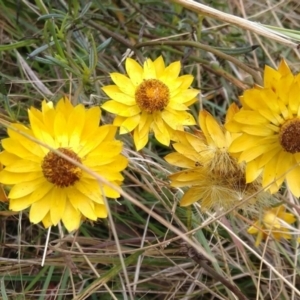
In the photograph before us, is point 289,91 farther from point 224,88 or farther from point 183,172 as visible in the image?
point 224,88

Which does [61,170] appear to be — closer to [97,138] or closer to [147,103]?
[97,138]

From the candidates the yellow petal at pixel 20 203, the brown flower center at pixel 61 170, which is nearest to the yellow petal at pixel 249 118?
the brown flower center at pixel 61 170

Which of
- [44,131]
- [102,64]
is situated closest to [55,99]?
[102,64]

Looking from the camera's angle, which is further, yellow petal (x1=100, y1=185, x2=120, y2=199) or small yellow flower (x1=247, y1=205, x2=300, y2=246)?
small yellow flower (x1=247, y1=205, x2=300, y2=246)

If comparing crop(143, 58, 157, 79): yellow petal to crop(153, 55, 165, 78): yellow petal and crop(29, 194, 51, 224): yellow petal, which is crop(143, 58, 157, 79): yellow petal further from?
crop(29, 194, 51, 224): yellow petal

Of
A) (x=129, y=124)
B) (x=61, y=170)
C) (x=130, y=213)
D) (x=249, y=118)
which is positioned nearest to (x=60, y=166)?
(x=61, y=170)

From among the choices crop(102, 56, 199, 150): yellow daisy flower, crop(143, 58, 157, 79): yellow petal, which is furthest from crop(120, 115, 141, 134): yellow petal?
crop(143, 58, 157, 79): yellow petal

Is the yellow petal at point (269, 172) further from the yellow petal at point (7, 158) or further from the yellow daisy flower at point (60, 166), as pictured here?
→ the yellow petal at point (7, 158)
